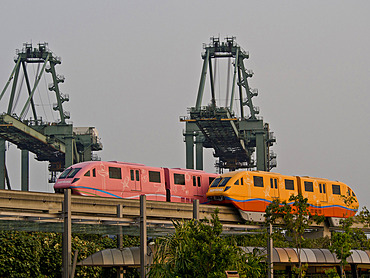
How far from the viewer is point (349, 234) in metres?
36.9

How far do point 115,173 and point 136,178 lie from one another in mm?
1700

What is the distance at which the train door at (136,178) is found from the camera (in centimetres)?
4638

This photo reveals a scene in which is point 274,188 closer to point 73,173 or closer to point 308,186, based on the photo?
point 308,186

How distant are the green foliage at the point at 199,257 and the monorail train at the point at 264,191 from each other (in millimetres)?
17185

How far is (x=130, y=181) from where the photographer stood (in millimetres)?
46188

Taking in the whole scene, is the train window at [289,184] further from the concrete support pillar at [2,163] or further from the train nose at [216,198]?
the concrete support pillar at [2,163]

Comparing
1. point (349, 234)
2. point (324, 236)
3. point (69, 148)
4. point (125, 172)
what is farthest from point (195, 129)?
point (349, 234)

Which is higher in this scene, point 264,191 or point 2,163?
point 2,163

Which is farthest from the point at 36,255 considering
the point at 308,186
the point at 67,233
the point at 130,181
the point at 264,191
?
the point at 308,186

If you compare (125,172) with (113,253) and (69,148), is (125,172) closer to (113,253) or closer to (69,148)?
(113,253)

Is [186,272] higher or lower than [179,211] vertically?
lower

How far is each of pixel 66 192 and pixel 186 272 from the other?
6.02 m

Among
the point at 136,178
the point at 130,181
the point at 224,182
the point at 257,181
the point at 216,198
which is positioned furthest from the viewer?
the point at 257,181

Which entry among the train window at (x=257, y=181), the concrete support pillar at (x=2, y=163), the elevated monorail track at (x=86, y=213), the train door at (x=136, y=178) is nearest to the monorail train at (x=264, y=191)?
the train window at (x=257, y=181)
